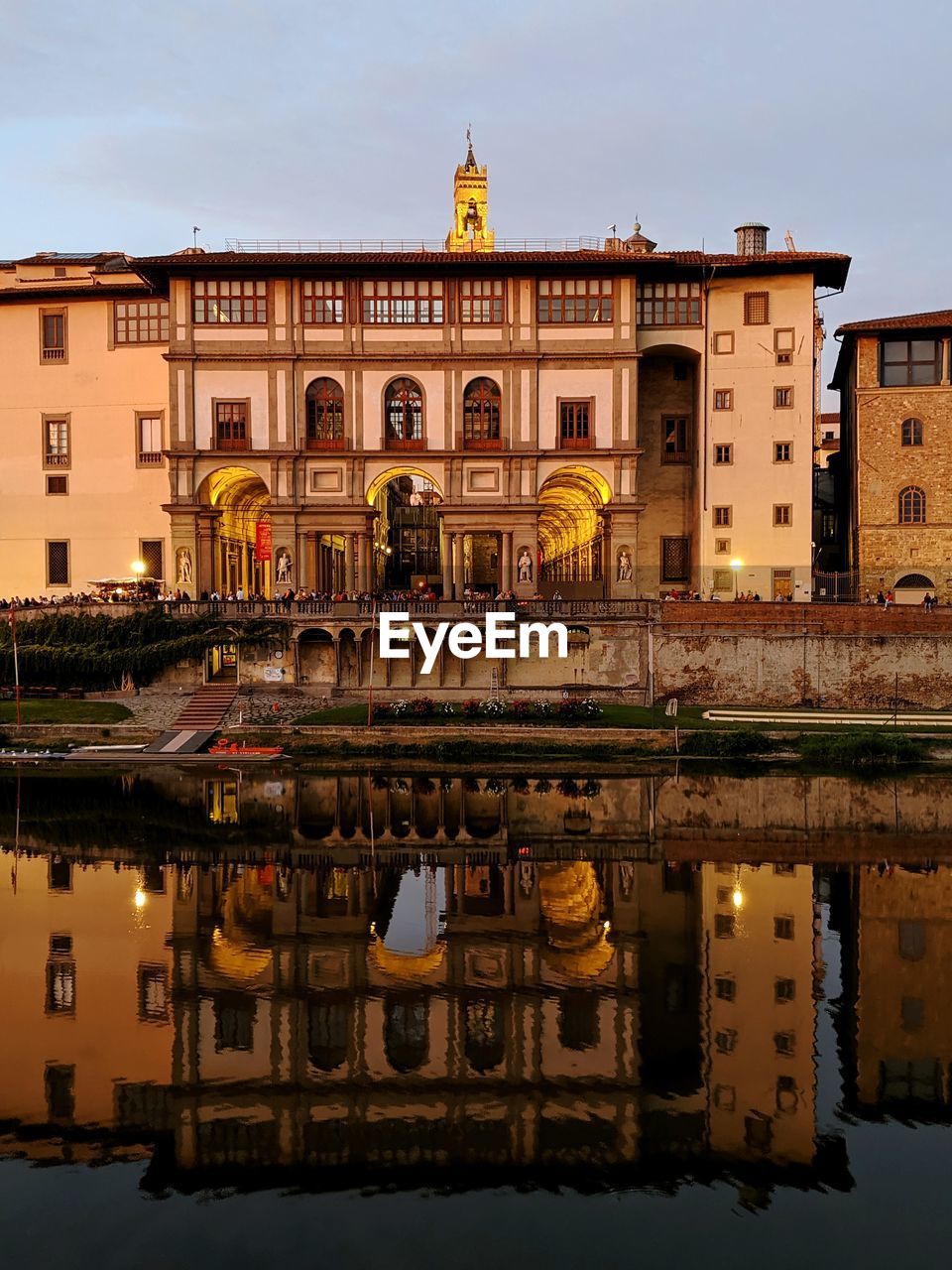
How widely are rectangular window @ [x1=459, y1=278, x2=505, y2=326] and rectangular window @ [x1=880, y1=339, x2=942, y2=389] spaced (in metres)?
20.4

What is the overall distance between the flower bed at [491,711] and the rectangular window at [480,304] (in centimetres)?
2024

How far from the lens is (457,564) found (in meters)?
54.5

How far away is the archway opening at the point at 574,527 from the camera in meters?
57.0

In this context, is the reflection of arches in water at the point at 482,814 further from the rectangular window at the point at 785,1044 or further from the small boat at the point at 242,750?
the rectangular window at the point at 785,1044

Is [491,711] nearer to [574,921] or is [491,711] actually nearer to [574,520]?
[574,921]

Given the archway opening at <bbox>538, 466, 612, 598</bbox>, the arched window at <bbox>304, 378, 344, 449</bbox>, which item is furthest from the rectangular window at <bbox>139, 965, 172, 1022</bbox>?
the archway opening at <bbox>538, 466, 612, 598</bbox>

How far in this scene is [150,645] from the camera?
161 feet

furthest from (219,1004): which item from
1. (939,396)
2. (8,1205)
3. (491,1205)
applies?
(939,396)

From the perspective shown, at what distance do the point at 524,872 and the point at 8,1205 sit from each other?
16.2 m

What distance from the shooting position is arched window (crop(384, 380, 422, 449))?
54.5m

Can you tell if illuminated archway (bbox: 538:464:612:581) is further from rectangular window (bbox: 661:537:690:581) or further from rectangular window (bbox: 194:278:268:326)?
rectangular window (bbox: 194:278:268:326)

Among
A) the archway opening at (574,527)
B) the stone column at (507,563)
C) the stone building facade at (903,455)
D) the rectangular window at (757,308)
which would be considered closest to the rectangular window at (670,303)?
the rectangular window at (757,308)

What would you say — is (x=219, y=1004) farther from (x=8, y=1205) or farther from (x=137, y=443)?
(x=137, y=443)

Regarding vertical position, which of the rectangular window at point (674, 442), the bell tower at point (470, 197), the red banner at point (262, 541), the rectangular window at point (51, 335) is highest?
the bell tower at point (470, 197)
